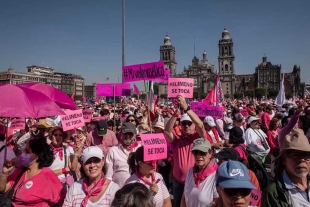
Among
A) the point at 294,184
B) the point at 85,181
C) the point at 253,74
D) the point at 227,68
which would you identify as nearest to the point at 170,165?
the point at 85,181

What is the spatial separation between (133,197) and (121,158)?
1859mm

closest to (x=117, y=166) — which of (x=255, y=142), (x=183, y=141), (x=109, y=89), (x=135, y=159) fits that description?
(x=135, y=159)

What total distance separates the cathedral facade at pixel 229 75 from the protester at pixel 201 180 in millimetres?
97873

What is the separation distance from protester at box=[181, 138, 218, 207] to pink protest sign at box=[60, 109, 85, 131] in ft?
8.83

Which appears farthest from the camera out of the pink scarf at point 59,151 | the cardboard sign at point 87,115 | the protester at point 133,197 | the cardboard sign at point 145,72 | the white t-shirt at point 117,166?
the cardboard sign at point 87,115

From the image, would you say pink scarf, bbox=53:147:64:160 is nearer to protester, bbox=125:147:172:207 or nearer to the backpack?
protester, bbox=125:147:172:207

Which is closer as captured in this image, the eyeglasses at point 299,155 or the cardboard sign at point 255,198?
the eyeglasses at point 299,155

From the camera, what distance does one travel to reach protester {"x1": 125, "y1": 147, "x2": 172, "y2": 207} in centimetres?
271

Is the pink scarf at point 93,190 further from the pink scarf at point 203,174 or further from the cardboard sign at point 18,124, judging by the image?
the cardboard sign at point 18,124

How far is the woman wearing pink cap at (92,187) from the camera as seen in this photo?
2484 mm

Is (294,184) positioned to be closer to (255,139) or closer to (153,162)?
(153,162)

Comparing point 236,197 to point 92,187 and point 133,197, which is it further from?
point 92,187

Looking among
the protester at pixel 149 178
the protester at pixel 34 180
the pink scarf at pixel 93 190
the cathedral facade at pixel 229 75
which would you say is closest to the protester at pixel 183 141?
the protester at pixel 149 178

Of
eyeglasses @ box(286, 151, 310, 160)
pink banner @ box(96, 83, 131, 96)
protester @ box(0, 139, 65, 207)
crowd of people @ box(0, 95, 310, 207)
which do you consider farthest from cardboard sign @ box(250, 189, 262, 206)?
pink banner @ box(96, 83, 131, 96)
